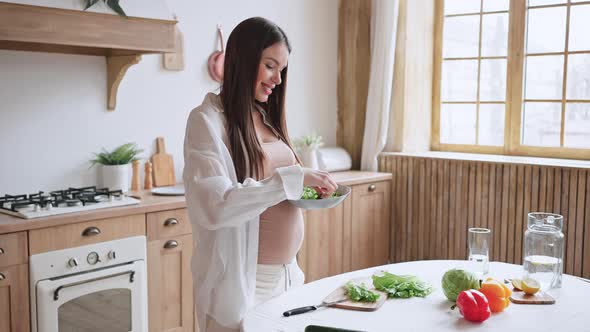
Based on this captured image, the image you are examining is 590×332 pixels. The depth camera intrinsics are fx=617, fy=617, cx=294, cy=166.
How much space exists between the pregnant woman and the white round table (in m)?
0.13

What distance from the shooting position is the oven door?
258 centimetres

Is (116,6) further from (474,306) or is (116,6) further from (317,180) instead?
(474,306)

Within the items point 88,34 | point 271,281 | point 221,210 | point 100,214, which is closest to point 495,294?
point 271,281

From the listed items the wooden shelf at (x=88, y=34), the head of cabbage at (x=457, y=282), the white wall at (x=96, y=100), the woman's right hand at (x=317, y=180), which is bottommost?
the head of cabbage at (x=457, y=282)

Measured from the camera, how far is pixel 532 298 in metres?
1.85

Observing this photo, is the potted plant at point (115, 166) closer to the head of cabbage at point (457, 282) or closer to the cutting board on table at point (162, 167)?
the cutting board on table at point (162, 167)

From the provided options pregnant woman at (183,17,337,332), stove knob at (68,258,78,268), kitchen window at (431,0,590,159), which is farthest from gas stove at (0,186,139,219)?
kitchen window at (431,0,590,159)

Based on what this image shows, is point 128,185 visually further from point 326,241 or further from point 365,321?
point 365,321

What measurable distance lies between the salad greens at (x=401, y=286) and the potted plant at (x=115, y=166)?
1.77m

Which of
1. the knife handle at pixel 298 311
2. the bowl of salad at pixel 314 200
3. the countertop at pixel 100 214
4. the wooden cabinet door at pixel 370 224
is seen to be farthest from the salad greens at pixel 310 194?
the wooden cabinet door at pixel 370 224

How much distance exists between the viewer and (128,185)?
3.40 meters

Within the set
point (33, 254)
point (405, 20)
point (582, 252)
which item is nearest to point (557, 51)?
point (405, 20)

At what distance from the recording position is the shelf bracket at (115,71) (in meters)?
3.14

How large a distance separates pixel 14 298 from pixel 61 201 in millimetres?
484
